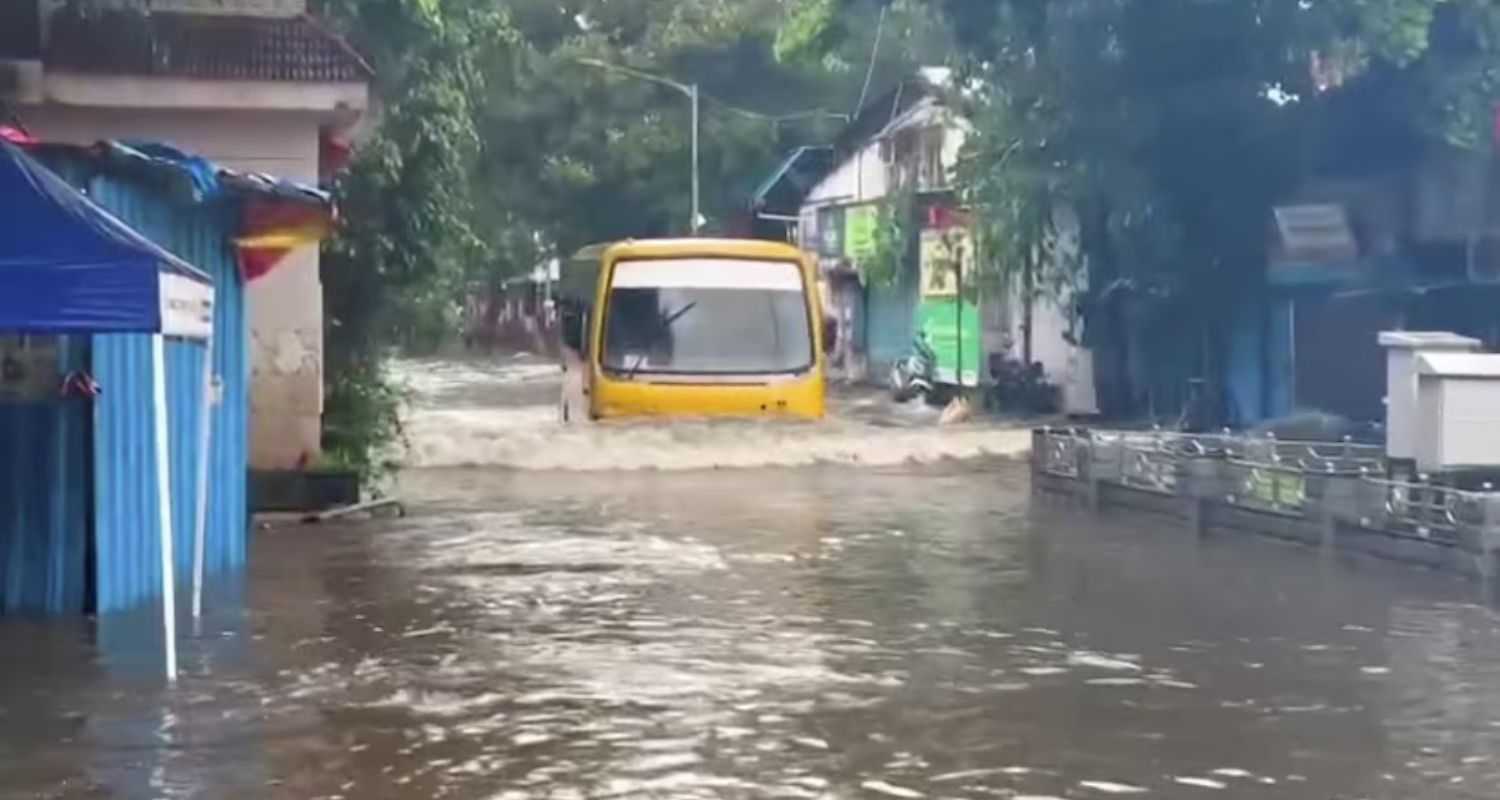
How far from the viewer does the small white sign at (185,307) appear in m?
10.5

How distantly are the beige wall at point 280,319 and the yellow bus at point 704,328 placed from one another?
628 cm

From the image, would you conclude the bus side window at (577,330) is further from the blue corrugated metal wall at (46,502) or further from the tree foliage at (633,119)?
the tree foliage at (633,119)

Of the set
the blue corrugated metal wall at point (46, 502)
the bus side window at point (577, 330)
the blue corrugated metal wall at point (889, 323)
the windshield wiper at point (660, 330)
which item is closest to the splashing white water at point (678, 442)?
the windshield wiper at point (660, 330)

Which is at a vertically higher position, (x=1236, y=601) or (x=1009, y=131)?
(x=1009, y=131)

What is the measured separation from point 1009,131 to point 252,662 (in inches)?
877

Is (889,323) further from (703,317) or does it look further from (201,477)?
(201,477)

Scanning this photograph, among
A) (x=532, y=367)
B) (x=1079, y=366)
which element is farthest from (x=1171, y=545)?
(x=532, y=367)

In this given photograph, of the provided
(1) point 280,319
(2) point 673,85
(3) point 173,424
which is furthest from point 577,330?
(2) point 673,85

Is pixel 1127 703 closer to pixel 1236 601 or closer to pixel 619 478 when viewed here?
pixel 1236 601

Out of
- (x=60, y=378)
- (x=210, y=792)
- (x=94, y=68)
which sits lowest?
(x=210, y=792)

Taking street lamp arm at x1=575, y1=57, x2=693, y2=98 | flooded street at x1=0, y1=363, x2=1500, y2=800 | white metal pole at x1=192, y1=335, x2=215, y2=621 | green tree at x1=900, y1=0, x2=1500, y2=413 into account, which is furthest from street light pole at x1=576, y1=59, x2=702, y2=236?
white metal pole at x1=192, y1=335, x2=215, y2=621

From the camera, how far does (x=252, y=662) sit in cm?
1151

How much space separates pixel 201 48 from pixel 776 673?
9.43 meters

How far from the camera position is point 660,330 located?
26172 millimetres
